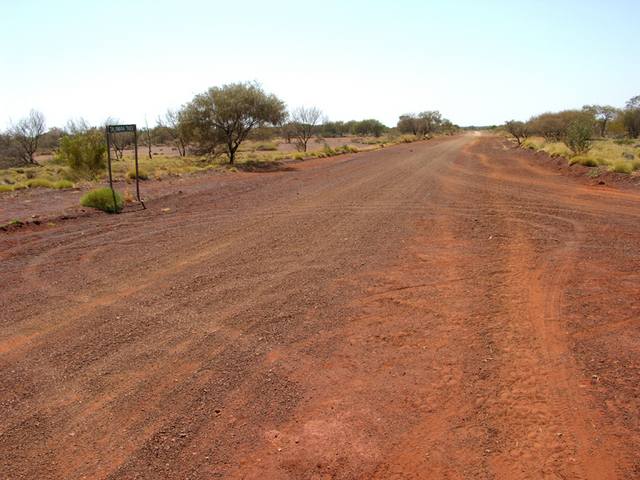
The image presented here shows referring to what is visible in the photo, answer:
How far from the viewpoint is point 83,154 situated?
73.2 ft

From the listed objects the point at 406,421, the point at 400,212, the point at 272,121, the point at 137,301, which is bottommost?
the point at 406,421

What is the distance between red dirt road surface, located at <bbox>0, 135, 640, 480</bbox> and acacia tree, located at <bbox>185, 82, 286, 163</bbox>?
2160 centimetres

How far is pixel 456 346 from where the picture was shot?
4.33 metres

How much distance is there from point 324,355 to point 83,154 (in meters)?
23.1

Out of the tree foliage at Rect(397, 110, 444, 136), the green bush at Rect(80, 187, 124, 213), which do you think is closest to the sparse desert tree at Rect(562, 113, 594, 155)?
the green bush at Rect(80, 187, 124, 213)

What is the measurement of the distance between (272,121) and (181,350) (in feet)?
91.1

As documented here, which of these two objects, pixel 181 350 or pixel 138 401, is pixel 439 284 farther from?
pixel 138 401

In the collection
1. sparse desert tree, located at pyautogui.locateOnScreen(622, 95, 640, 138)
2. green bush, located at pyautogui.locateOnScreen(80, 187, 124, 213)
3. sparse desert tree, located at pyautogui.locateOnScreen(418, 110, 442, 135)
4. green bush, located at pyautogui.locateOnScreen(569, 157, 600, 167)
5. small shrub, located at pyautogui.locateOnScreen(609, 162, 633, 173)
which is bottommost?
green bush, located at pyautogui.locateOnScreen(80, 187, 124, 213)

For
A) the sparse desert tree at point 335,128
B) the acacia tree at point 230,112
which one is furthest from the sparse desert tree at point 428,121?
the acacia tree at point 230,112

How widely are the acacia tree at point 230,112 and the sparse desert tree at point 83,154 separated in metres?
7.59

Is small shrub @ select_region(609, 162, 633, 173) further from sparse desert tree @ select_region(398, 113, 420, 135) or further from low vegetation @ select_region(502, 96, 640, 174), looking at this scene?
sparse desert tree @ select_region(398, 113, 420, 135)

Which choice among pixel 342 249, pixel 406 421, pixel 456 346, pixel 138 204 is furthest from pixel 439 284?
pixel 138 204

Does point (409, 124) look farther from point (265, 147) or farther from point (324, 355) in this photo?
point (324, 355)

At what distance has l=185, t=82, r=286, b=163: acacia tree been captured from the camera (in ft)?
92.9
